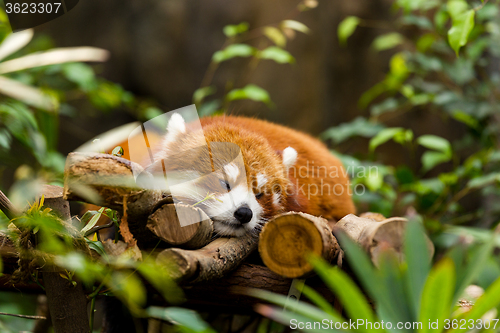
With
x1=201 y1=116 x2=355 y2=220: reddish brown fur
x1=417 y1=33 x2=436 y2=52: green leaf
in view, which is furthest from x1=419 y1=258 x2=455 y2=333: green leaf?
x1=417 y1=33 x2=436 y2=52: green leaf

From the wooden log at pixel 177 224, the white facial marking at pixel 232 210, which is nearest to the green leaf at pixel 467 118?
the white facial marking at pixel 232 210

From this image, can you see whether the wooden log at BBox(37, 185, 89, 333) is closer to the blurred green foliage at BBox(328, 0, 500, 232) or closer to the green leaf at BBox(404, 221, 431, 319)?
the green leaf at BBox(404, 221, 431, 319)

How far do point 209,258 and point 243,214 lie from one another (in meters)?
0.39

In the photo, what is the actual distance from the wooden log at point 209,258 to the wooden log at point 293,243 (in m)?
0.15

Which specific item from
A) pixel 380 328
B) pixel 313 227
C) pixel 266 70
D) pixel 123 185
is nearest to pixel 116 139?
pixel 123 185

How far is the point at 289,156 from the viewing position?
1994 mm

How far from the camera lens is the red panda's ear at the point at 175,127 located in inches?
76.7

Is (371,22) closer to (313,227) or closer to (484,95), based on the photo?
(484,95)

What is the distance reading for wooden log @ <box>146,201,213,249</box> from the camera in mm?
1230

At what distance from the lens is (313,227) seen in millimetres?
1273

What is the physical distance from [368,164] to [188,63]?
3.34 m

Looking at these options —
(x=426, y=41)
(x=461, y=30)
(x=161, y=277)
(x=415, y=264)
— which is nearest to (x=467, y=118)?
(x=426, y=41)

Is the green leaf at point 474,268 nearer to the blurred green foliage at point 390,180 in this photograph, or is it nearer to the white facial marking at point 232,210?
the blurred green foliage at point 390,180

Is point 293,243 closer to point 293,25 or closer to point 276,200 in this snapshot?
point 276,200
